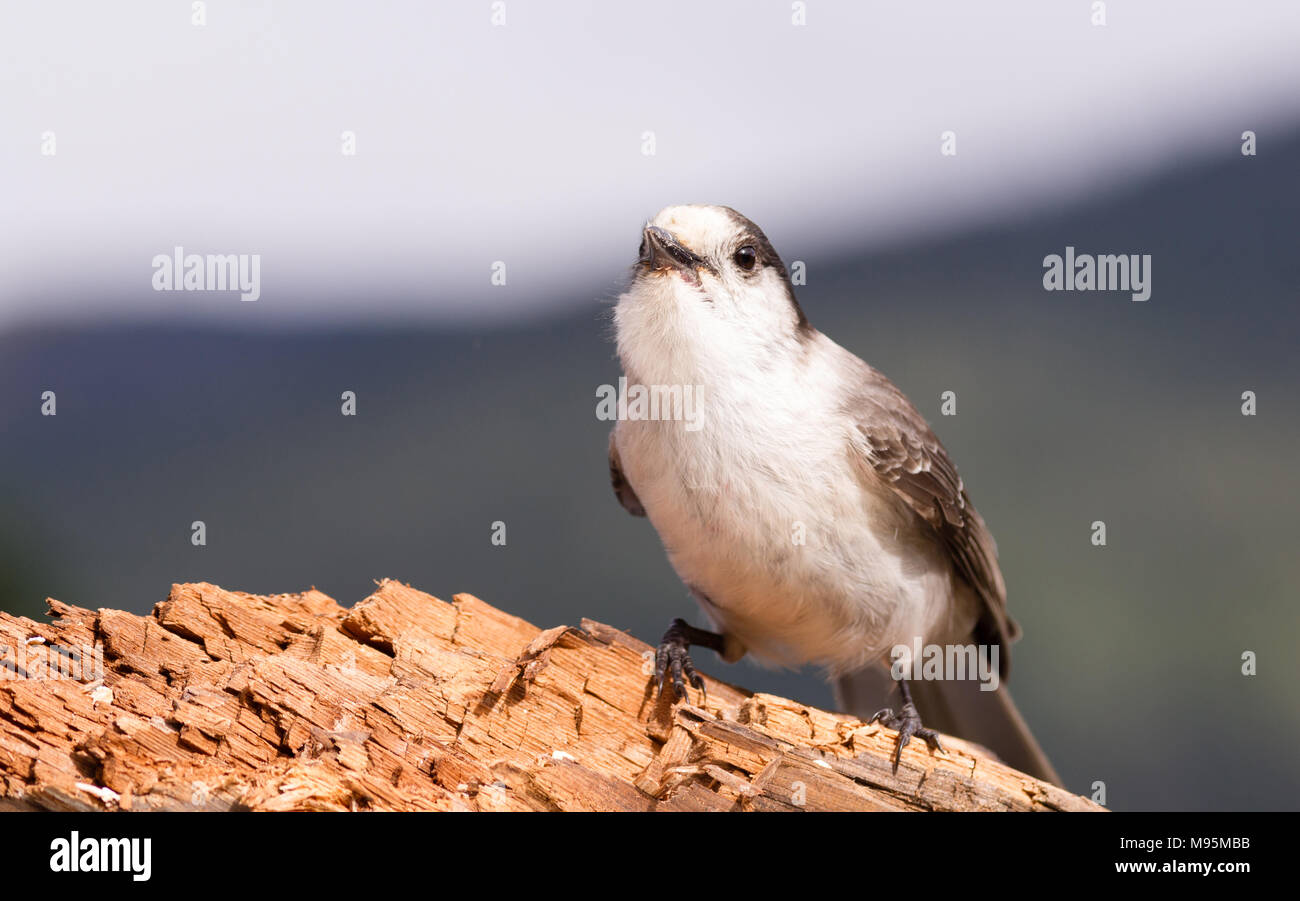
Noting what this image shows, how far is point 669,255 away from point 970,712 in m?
2.38

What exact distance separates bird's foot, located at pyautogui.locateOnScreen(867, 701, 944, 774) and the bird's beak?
1578 millimetres

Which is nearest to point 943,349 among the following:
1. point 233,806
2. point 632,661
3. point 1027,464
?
point 1027,464

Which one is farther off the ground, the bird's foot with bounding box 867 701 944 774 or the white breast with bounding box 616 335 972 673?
the white breast with bounding box 616 335 972 673

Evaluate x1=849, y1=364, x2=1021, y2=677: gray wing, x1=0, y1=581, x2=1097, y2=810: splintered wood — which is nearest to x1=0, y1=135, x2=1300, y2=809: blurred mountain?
x1=849, y1=364, x2=1021, y2=677: gray wing

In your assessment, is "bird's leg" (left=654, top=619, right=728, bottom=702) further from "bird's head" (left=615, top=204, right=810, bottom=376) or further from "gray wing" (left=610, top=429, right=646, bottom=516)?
"bird's head" (left=615, top=204, right=810, bottom=376)

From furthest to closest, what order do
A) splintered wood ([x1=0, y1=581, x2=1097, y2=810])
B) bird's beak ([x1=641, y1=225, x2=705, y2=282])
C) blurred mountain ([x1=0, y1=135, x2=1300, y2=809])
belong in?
blurred mountain ([x1=0, y1=135, x2=1300, y2=809]), bird's beak ([x1=641, y1=225, x2=705, y2=282]), splintered wood ([x1=0, y1=581, x2=1097, y2=810])

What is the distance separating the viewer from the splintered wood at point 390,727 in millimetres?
2607

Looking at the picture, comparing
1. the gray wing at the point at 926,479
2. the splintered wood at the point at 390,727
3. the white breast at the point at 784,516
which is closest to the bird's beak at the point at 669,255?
the white breast at the point at 784,516

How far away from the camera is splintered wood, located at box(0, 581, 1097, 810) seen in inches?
103

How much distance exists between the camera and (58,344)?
15.0 ft

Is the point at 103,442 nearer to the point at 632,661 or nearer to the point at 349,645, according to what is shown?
the point at 349,645

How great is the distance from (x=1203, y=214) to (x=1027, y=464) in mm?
1615
